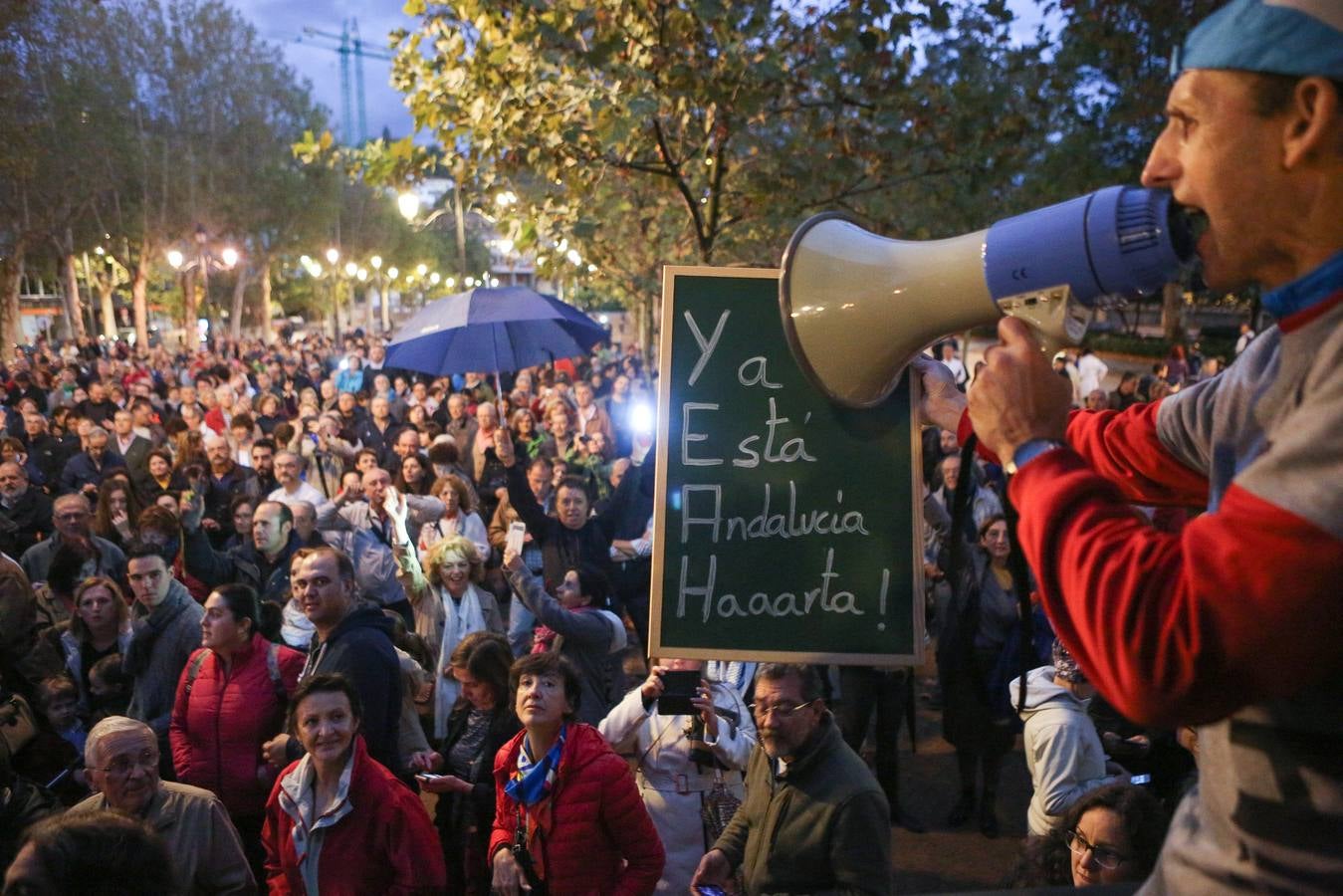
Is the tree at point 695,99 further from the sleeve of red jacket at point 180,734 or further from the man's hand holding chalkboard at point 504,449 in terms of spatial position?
the sleeve of red jacket at point 180,734

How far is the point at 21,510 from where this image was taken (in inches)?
293

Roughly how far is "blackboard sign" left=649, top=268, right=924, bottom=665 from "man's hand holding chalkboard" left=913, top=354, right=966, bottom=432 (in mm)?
198

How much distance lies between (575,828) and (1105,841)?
161 centimetres

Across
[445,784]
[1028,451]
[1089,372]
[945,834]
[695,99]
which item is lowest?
[945,834]

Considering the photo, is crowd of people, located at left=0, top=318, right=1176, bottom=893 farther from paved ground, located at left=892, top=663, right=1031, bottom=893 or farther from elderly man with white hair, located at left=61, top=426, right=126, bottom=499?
paved ground, located at left=892, top=663, right=1031, bottom=893

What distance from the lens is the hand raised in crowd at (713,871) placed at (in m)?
3.30

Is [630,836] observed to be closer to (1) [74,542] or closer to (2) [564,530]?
(2) [564,530]

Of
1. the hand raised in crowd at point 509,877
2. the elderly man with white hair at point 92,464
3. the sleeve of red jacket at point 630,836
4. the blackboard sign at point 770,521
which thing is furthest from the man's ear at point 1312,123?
the elderly man with white hair at point 92,464

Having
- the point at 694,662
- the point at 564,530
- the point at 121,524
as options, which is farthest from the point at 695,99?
the point at 121,524

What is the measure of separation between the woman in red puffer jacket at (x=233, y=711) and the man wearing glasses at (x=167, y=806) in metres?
0.66

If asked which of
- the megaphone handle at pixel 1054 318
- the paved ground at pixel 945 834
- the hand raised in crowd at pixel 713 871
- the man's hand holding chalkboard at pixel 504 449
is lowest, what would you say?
the paved ground at pixel 945 834

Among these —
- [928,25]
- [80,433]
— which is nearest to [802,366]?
[928,25]

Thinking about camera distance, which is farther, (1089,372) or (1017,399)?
(1089,372)

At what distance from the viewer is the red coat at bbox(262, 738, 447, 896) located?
3.25 meters
